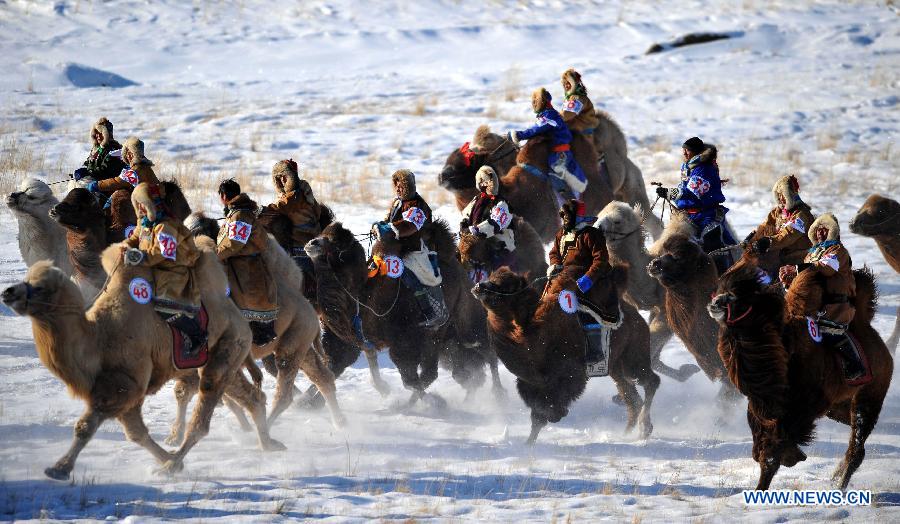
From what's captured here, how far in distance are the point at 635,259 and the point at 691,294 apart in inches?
42.9

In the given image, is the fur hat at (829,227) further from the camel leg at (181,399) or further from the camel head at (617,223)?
the camel leg at (181,399)

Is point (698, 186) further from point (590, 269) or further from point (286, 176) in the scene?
point (286, 176)

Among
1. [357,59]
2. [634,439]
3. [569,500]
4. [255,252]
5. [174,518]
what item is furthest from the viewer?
[357,59]

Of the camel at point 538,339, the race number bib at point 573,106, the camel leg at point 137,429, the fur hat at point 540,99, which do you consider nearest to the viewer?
the camel leg at point 137,429

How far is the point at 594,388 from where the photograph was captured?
11.0 m

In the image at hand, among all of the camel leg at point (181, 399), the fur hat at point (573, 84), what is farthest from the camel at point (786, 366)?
the fur hat at point (573, 84)

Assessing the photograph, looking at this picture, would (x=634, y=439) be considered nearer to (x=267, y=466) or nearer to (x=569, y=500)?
(x=569, y=500)

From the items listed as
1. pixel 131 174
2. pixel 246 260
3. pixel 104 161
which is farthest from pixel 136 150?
pixel 246 260

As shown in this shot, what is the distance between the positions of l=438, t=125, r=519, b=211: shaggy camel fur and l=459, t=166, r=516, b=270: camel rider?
0.89 metres

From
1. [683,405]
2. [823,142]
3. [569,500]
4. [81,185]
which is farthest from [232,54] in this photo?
[569,500]

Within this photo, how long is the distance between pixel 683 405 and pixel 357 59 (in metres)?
22.2

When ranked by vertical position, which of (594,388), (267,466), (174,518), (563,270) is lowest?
(594,388)

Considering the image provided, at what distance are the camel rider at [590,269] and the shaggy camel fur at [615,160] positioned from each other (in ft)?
13.0

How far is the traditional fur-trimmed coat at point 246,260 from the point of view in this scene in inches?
322
